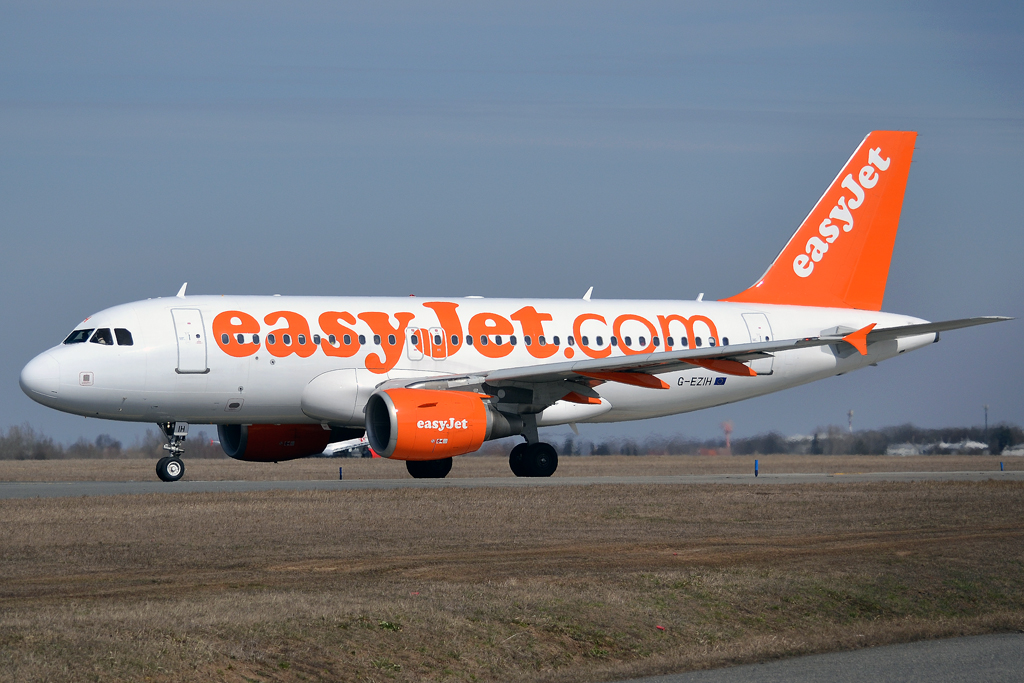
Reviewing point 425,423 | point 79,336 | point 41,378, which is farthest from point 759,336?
point 41,378

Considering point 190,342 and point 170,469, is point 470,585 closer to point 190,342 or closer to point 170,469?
point 190,342

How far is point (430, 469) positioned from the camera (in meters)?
29.5

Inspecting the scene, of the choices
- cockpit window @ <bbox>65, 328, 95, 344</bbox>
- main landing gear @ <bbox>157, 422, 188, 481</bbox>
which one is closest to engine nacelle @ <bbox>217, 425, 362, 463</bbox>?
main landing gear @ <bbox>157, 422, 188, 481</bbox>

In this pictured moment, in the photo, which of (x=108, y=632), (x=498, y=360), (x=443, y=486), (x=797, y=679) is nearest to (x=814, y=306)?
(x=498, y=360)

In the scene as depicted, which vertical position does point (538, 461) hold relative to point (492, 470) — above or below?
above

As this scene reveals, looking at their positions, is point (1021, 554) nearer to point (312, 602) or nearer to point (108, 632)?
point (312, 602)

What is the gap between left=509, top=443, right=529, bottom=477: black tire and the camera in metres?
28.9

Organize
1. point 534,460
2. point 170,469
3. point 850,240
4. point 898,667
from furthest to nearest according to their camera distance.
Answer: point 850,240, point 534,460, point 170,469, point 898,667

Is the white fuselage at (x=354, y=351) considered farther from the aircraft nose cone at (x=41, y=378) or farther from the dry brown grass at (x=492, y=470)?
the dry brown grass at (x=492, y=470)

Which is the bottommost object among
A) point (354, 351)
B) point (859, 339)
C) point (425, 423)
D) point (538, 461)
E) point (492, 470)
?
point (492, 470)

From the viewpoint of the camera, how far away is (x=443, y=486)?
2411 cm

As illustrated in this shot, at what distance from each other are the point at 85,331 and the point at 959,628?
Answer: 1981 centimetres

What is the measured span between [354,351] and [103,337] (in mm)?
5375

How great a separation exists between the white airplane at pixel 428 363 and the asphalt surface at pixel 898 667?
14756mm
